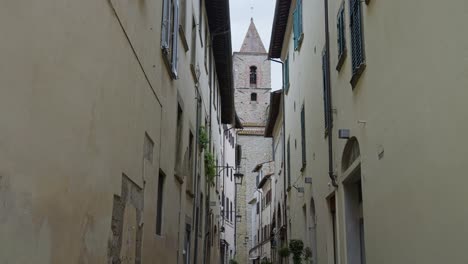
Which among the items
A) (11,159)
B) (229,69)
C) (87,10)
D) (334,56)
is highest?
(229,69)

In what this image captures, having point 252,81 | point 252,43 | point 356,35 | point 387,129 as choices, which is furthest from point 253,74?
point 387,129

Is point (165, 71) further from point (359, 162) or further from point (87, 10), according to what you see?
point (87, 10)

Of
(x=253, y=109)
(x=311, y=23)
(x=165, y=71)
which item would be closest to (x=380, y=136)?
(x=165, y=71)

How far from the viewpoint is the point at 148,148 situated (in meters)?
8.54

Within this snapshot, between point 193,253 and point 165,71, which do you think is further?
point 193,253

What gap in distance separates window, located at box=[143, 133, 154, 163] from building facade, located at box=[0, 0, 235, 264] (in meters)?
0.04

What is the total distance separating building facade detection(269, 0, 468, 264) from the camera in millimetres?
4688

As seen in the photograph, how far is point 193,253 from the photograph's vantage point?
15.6 m

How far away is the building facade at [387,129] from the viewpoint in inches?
185

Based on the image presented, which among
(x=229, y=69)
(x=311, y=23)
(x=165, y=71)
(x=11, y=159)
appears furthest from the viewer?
(x=229, y=69)

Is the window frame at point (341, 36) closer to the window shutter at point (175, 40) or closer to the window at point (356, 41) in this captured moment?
the window at point (356, 41)

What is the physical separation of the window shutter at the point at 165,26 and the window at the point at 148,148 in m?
1.79

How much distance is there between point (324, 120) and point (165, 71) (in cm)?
380

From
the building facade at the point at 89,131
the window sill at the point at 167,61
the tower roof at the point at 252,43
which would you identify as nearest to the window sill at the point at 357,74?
the building facade at the point at 89,131
